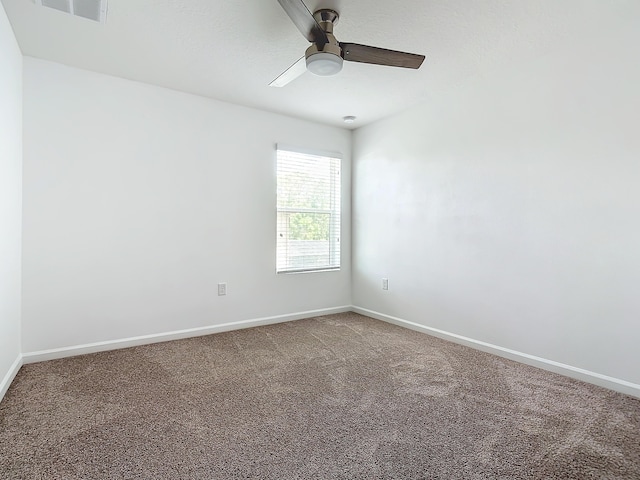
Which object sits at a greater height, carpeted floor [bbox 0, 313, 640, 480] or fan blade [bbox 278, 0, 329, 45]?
fan blade [bbox 278, 0, 329, 45]

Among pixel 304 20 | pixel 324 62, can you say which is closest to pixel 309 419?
pixel 324 62

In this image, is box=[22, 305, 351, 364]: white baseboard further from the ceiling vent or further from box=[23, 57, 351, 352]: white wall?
the ceiling vent

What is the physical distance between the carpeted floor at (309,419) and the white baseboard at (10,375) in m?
0.06

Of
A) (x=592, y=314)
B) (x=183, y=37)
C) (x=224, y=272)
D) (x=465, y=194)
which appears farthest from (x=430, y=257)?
(x=183, y=37)

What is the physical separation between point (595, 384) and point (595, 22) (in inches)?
94.2

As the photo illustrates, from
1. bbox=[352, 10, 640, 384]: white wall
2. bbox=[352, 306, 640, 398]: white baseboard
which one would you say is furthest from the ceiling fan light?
bbox=[352, 306, 640, 398]: white baseboard

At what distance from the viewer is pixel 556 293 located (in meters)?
2.62

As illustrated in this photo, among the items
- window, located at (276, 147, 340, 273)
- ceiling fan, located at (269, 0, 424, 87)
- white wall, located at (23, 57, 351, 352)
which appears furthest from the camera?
window, located at (276, 147, 340, 273)

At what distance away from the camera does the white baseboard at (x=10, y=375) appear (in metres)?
2.18

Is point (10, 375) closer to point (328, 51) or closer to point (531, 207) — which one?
point (328, 51)

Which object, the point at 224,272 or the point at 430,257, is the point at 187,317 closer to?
the point at 224,272

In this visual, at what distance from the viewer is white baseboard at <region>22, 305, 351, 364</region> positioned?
2.82m

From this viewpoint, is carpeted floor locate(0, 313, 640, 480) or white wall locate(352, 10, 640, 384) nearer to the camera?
carpeted floor locate(0, 313, 640, 480)

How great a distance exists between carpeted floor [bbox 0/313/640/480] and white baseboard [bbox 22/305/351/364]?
13cm
